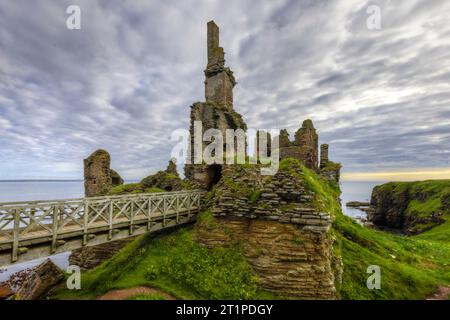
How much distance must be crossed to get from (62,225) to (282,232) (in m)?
9.30

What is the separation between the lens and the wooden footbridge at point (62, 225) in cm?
776

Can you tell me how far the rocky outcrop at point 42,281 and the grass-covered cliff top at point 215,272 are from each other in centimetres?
100

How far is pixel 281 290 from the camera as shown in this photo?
9.82m

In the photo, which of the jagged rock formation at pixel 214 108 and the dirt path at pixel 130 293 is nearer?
the dirt path at pixel 130 293

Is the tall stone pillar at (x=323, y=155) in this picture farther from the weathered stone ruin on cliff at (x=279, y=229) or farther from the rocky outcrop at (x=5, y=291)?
the rocky outcrop at (x=5, y=291)

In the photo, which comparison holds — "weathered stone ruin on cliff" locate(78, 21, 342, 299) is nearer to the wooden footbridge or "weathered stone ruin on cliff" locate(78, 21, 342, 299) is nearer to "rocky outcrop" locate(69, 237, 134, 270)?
the wooden footbridge

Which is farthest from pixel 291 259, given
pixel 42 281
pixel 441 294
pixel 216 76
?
pixel 216 76

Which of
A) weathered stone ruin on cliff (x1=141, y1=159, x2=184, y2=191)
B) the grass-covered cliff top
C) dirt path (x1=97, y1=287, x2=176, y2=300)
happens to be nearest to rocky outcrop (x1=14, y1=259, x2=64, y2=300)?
the grass-covered cliff top

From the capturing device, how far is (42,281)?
11.8 m

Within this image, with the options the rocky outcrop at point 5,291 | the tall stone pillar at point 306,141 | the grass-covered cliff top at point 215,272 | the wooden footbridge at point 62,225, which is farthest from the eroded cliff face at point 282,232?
the rocky outcrop at point 5,291

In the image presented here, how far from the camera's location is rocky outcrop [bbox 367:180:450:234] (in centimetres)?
3800

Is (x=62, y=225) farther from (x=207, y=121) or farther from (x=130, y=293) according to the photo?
(x=207, y=121)
